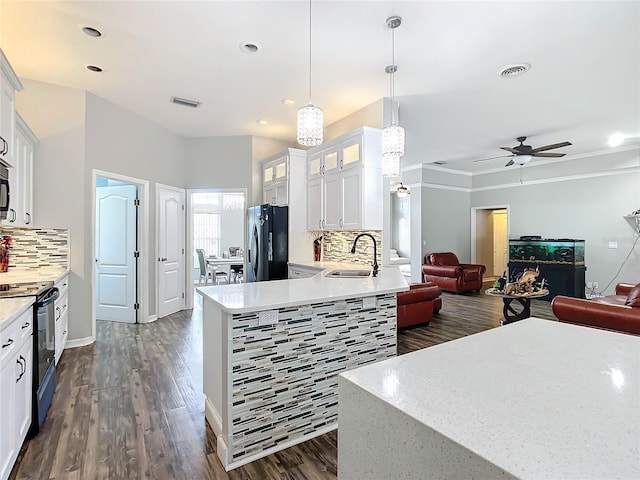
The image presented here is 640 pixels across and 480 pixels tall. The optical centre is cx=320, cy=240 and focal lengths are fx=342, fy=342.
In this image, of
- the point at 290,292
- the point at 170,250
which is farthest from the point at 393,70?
the point at 170,250

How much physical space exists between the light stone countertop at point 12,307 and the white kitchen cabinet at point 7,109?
3.87 ft

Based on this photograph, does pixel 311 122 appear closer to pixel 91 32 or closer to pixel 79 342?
pixel 91 32

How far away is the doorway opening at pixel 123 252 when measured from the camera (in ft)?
16.7

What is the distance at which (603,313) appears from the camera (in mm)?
2984

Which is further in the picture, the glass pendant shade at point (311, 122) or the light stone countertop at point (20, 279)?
the glass pendant shade at point (311, 122)

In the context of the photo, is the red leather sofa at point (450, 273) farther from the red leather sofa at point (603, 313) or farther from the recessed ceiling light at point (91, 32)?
the recessed ceiling light at point (91, 32)

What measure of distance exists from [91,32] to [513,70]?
155 inches

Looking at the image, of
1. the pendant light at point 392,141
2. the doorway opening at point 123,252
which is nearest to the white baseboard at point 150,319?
the doorway opening at point 123,252

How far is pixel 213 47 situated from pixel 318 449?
11.0 ft

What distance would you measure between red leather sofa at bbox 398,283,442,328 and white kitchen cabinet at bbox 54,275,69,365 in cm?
384

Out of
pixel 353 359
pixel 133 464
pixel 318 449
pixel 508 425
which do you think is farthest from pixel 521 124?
pixel 133 464

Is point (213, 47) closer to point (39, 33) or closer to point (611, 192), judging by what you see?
point (39, 33)

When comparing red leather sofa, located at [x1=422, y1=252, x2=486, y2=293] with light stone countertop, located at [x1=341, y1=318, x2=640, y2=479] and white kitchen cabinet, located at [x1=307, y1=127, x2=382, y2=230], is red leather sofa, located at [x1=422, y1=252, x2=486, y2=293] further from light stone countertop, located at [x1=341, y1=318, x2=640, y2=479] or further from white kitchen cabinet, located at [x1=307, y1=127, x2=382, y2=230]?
light stone countertop, located at [x1=341, y1=318, x2=640, y2=479]

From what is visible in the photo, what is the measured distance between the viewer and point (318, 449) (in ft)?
7.01
